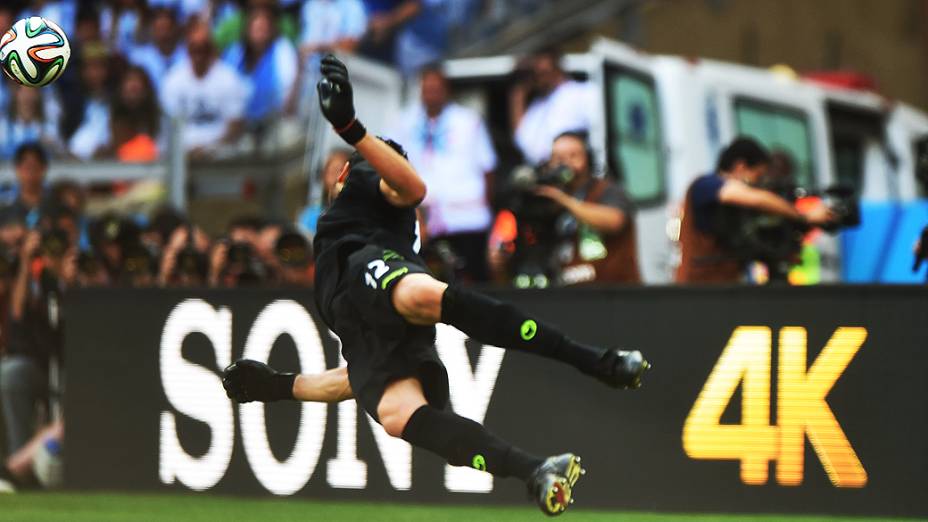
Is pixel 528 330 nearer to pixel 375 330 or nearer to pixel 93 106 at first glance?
pixel 375 330

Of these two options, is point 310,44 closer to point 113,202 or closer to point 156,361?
point 113,202

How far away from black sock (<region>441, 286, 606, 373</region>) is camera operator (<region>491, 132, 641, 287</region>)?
3353 mm

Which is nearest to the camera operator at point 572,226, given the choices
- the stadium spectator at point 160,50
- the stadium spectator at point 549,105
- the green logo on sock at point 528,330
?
the stadium spectator at point 549,105

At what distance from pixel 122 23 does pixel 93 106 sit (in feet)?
6.45

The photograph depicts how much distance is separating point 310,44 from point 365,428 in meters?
6.47

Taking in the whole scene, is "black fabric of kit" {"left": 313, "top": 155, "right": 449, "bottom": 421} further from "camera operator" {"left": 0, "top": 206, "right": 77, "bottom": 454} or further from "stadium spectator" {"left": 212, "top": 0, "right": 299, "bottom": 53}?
"stadium spectator" {"left": 212, "top": 0, "right": 299, "bottom": 53}

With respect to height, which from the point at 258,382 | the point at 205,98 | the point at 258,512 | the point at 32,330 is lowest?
the point at 258,512

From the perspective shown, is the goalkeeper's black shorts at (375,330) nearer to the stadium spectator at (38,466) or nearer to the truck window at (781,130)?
the stadium spectator at (38,466)

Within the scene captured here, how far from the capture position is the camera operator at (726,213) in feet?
34.0

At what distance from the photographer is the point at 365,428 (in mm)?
10258

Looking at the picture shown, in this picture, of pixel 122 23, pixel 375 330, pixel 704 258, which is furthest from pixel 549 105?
pixel 122 23

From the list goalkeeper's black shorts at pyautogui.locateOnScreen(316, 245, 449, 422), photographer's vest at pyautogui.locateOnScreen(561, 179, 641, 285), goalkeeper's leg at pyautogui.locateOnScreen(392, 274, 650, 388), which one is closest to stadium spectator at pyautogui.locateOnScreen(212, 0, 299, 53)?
photographer's vest at pyautogui.locateOnScreen(561, 179, 641, 285)

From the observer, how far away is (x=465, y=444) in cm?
761

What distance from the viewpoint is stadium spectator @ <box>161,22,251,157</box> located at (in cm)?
1557
